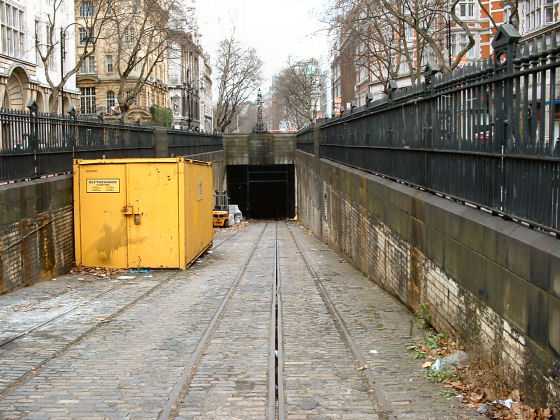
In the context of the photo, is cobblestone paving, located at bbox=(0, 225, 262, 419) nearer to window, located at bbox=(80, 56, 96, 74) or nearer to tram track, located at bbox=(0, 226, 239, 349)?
tram track, located at bbox=(0, 226, 239, 349)

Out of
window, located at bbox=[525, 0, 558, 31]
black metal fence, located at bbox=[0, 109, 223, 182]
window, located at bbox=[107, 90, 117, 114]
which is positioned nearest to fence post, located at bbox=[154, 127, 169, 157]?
black metal fence, located at bbox=[0, 109, 223, 182]

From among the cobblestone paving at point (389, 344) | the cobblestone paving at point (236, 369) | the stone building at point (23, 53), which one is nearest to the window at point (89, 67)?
the stone building at point (23, 53)

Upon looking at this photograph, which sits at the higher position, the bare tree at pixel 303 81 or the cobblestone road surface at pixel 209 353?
the bare tree at pixel 303 81

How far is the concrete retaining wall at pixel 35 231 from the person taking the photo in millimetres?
10461

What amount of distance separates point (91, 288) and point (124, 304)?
1.80 metres

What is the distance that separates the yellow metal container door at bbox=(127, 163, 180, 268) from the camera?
540 inches

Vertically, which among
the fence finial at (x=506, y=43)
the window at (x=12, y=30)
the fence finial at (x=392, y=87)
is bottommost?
the fence finial at (x=506, y=43)

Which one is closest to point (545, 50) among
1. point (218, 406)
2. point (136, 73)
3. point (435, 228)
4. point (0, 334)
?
point (435, 228)

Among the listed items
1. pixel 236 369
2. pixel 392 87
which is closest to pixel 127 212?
pixel 392 87

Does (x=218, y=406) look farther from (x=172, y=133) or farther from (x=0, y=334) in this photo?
(x=172, y=133)

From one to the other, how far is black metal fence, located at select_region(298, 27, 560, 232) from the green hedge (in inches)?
2261

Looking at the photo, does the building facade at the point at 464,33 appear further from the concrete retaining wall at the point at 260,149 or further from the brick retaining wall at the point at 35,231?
the brick retaining wall at the point at 35,231

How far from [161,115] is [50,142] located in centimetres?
5641

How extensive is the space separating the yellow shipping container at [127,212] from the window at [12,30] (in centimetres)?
2744
